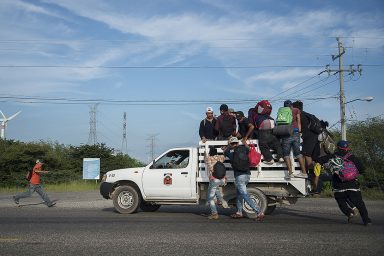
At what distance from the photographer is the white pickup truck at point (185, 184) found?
37.0 ft

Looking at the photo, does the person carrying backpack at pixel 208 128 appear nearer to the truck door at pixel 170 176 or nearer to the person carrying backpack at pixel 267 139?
the truck door at pixel 170 176

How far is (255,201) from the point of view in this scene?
11.2 m

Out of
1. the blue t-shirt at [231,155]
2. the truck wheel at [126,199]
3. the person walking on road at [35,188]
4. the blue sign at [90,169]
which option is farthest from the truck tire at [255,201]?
the blue sign at [90,169]

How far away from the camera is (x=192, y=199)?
11.9 meters

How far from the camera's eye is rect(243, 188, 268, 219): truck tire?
11.1 metres

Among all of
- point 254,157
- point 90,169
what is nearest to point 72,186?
point 90,169

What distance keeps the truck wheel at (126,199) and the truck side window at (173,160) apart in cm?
94

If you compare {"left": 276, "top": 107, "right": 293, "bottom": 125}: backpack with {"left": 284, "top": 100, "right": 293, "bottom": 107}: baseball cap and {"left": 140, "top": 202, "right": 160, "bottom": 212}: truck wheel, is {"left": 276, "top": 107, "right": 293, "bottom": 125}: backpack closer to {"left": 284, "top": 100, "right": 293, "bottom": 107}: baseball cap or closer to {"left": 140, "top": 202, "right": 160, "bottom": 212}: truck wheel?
{"left": 284, "top": 100, "right": 293, "bottom": 107}: baseball cap

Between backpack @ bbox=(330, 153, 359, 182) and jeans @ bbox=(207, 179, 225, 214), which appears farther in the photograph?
jeans @ bbox=(207, 179, 225, 214)

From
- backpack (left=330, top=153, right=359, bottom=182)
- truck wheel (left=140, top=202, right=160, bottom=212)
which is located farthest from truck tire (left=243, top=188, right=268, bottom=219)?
truck wheel (left=140, top=202, right=160, bottom=212)

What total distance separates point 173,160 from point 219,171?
2.08m

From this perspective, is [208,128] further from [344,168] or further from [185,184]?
[344,168]

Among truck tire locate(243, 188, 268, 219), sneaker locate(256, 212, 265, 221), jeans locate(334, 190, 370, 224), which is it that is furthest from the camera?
truck tire locate(243, 188, 268, 219)

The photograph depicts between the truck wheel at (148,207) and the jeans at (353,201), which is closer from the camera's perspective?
the jeans at (353,201)
